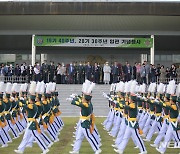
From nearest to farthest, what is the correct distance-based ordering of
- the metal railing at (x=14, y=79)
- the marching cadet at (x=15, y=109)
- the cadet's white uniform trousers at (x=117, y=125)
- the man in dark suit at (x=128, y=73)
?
the marching cadet at (x=15, y=109), the cadet's white uniform trousers at (x=117, y=125), the metal railing at (x=14, y=79), the man in dark suit at (x=128, y=73)

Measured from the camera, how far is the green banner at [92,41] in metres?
33.0

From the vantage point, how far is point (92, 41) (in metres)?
33.2

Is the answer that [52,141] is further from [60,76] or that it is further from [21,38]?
[21,38]

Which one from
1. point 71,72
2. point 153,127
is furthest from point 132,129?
point 71,72

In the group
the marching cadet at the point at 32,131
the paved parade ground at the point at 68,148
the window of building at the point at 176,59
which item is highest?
the window of building at the point at 176,59

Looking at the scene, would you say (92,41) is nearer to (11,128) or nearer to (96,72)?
(96,72)

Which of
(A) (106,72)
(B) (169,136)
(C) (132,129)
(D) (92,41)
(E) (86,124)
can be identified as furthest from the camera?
(D) (92,41)

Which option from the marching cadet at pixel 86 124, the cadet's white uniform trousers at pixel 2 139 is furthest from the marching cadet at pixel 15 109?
the marching cadet at pixel 86 124

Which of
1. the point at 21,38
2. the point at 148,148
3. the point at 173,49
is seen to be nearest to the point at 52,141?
the point at 148,148

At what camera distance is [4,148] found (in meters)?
14.4

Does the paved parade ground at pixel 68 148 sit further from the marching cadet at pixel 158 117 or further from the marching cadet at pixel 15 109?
the marching cadet at pixel 15 109

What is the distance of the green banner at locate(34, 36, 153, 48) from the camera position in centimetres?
3303

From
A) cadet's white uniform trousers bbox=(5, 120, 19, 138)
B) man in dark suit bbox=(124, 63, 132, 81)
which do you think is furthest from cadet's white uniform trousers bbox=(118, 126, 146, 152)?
man in dark suit bbox=(124, 63, 132, 81)

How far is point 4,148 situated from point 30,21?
834 inches
